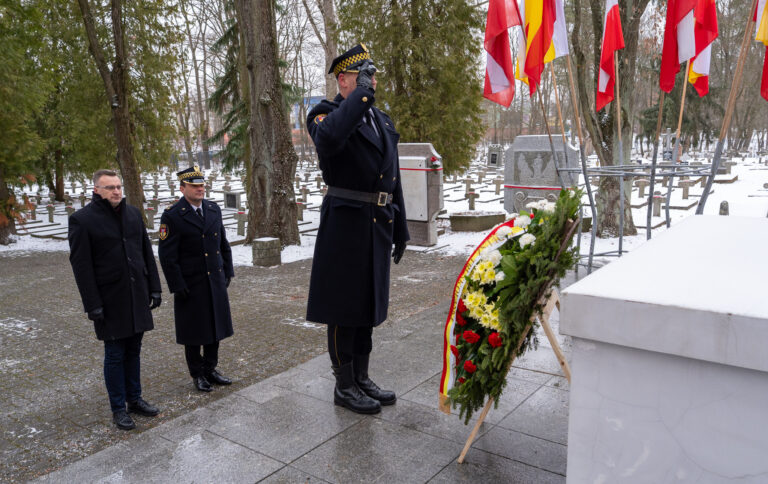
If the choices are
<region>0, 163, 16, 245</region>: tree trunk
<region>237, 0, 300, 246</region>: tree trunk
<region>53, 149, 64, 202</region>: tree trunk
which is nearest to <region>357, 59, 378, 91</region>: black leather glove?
<region>237, 0, 300, 246</region>: tree trunk

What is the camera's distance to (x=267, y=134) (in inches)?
478

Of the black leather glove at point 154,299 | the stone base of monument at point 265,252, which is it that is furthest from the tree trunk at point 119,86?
the black leather glove at point 154,299

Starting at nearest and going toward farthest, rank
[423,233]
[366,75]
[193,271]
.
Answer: [366,75], [193,271], [423,233]

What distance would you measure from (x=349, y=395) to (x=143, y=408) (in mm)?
1659

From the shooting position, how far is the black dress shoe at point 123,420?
158 inches

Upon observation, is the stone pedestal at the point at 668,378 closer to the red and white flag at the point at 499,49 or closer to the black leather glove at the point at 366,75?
the black leather glove at the point at 366,75

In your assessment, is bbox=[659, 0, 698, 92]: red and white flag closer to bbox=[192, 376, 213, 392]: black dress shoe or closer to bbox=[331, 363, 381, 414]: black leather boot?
bbox=[331, 363, 381, 414]: black leather boot

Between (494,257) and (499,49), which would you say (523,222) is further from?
(499,49)

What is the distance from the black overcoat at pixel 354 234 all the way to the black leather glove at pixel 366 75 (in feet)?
0.81

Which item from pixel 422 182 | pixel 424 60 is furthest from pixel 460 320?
pixel 424 60

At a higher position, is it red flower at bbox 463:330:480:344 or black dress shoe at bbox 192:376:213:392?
red flower at bbox 463:330:480:344

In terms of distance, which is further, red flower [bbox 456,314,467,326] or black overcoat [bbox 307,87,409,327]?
black overcoat [bbox 307,87,409,327]

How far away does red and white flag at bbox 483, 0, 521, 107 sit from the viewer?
4422 millimetres

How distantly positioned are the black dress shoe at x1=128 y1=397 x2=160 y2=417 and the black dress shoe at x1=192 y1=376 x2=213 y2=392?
45 cm
